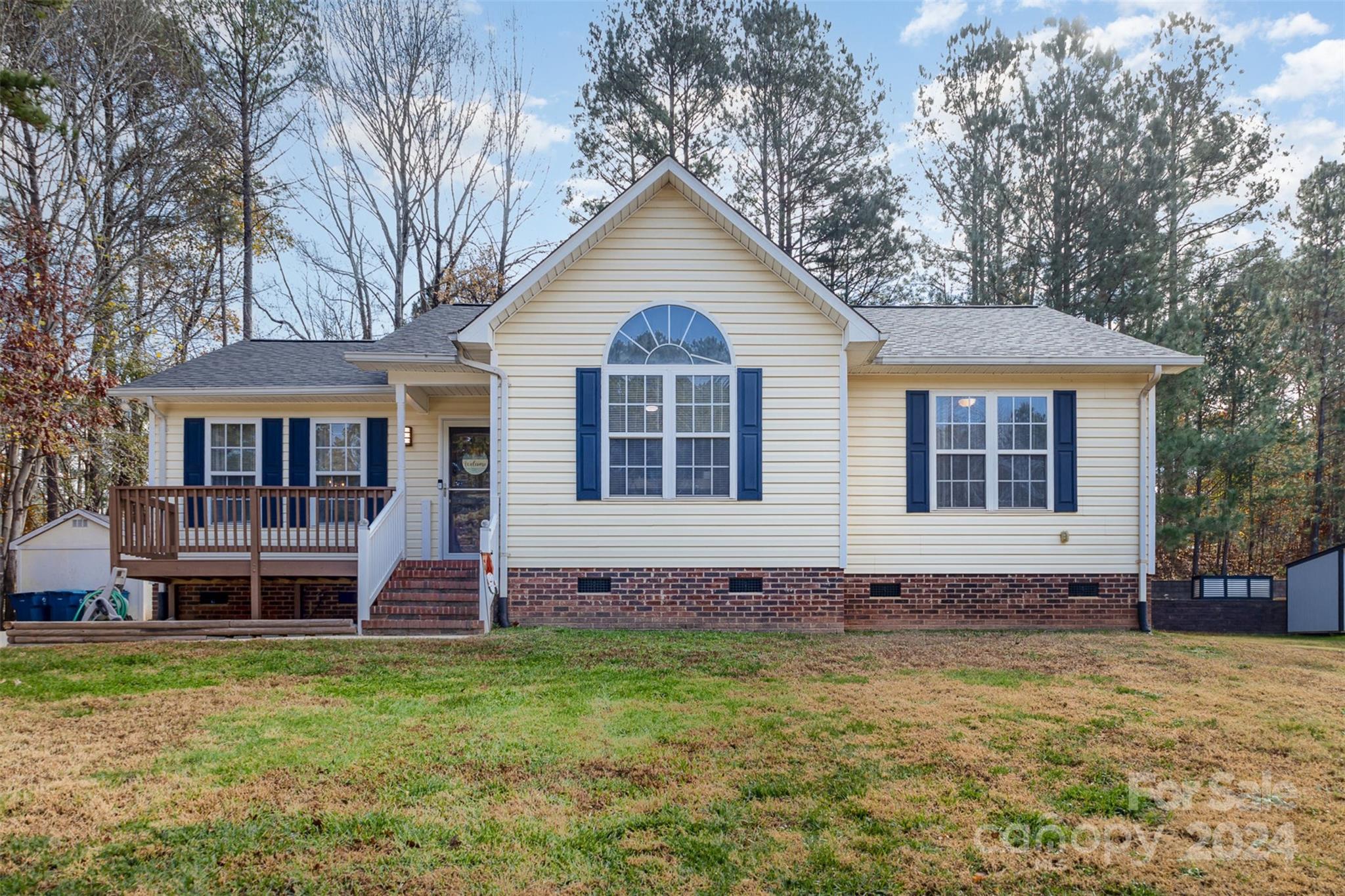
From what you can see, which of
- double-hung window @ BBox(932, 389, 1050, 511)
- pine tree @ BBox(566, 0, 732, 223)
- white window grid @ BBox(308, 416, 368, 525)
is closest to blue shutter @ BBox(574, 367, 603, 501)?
white window grid @ BBox(308, 416, 368, 525)

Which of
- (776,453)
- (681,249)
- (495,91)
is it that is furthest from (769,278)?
(495,91)

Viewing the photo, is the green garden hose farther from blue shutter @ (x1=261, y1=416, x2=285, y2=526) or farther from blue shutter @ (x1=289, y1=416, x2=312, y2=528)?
blue shutter @ (x1=289, y1=416, x2=312, y2=528)

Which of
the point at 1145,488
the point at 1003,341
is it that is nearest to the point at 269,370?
the point at 1003,341

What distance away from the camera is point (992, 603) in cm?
1021

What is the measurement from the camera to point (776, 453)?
9422mm

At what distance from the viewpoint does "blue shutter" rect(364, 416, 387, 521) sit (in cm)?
1112

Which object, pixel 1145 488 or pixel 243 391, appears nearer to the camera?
pixel 1145 488

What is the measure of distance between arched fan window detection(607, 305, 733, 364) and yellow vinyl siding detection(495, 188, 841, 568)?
14 centimetres

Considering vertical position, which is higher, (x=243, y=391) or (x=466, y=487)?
(x=243, y=391)

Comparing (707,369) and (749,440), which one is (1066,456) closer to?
(749,440)

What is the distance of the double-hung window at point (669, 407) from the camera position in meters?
9.39

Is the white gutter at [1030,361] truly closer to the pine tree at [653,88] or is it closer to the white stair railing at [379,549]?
the white stair railing at [379,549]

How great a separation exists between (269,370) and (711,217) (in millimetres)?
6891

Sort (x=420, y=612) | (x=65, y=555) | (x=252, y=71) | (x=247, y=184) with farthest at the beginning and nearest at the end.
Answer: (x=247, y=184) → (x=252, y=71) → (x=65, y=555) → (x=420, y=612)
